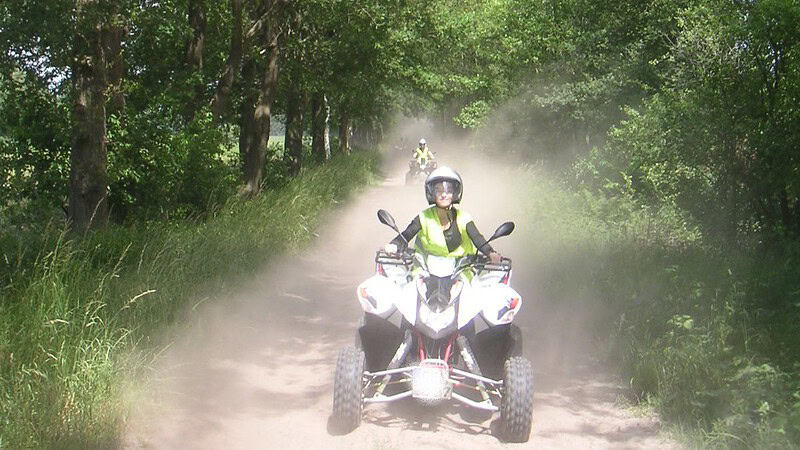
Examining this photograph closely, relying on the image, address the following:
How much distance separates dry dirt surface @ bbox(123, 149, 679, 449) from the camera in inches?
218

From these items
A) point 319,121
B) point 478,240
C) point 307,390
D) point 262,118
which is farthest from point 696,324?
point 319,121

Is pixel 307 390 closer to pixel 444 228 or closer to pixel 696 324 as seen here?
pixel 444 228

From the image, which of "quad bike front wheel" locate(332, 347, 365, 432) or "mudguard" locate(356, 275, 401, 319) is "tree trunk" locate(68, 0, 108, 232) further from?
"quad bike front wheel" locate(332, 347, 365, 432)

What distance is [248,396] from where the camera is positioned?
645 centimetres

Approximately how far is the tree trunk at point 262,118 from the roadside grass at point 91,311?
193 inches

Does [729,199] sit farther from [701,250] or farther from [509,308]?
[509,308]

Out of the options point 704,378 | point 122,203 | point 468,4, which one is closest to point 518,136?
point 468,4

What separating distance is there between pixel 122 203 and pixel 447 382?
8681 millimetres

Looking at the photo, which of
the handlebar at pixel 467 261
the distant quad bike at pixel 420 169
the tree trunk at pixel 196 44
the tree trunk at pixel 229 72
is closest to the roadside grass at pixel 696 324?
the handlebar at pixel 467 261

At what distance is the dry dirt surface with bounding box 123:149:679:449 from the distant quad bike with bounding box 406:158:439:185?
15920mm

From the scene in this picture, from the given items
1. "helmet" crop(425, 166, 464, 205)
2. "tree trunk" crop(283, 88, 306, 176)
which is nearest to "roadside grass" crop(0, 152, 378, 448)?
"helmet" crop(425, 166, 464, 205)

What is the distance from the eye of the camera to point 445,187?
6.39 metres

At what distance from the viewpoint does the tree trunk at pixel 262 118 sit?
53.6ft

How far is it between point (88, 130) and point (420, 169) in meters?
18.7
